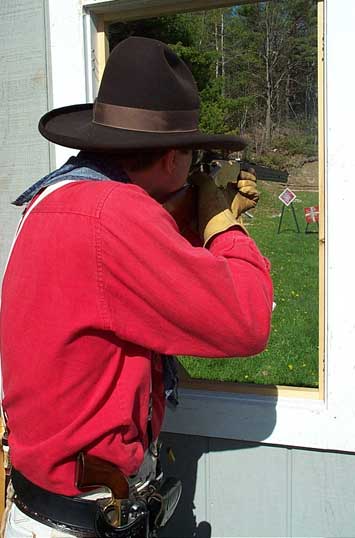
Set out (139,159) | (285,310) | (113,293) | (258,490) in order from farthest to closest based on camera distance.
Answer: (285,310) < (258,490) < (139,159) < (113,293)

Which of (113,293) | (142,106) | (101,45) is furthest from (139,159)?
(101,45)

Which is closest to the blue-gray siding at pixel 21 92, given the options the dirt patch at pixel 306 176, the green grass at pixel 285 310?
the dirt patch at pixel 306 176

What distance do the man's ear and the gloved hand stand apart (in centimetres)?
15

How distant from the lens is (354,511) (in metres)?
2.00

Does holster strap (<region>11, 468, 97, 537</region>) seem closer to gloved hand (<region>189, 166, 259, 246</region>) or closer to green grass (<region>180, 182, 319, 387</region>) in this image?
gloved hand (<region>189, 166, 259, 246</region>)

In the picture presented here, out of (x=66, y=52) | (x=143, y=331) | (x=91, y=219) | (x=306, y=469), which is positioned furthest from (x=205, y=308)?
(x=66, y=52)

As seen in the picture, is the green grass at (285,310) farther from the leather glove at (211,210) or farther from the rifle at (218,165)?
the leather glove at (211,210)

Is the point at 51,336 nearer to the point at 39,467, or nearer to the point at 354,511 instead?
the point at 39,467

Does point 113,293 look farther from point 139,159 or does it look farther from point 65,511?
point 65,511

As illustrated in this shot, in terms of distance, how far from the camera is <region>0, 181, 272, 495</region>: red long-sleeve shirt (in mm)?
1197

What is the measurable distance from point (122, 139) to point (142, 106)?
90 millimetres

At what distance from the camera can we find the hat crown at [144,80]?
130 cm

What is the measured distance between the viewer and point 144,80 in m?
1.30

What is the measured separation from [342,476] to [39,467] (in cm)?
109
